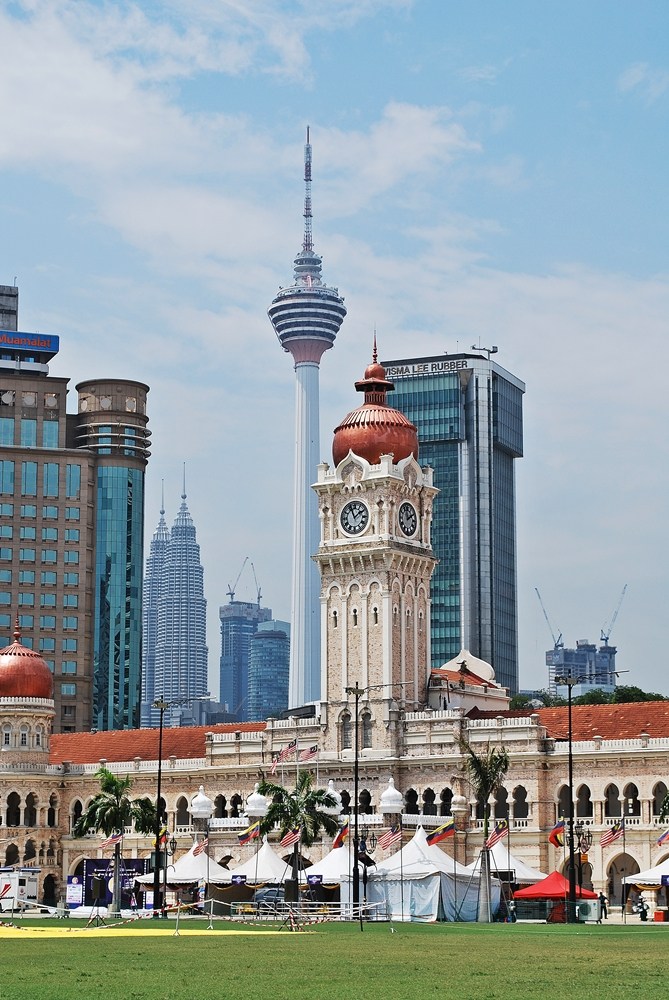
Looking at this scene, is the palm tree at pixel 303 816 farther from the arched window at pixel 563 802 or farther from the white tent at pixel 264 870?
the arched window at pixel 563 802

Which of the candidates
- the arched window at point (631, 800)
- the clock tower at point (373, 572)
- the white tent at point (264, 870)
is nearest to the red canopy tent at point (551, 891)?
the arched window at point (631, 800)

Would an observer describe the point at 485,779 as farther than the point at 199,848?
No

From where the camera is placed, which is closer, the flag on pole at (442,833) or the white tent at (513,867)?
the flag on pole at (442,833)

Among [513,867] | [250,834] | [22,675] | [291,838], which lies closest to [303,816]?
[291,838]

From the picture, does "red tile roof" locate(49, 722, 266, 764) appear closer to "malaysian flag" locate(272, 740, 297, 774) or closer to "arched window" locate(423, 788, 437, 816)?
"malaysian flag" locate(272, 740, 297, 774)

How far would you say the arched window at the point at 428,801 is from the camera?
351ft

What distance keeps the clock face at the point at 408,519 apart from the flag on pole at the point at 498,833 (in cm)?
2197

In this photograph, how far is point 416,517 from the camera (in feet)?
382

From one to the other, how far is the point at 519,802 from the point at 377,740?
10.9 m

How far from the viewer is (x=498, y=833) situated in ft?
301

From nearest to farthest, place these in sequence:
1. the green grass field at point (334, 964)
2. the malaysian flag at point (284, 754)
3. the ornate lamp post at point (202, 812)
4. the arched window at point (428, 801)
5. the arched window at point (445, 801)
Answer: the green grass field at point (334, 964), the arched window at point (445, 801), the arched window at point (428, 801), the ornate lamp post at point (202, 812), the malaysian flag at point (284, 754)

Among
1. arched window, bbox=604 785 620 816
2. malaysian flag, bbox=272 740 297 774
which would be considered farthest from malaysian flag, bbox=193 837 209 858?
arched window, bbox=604 785 620 816

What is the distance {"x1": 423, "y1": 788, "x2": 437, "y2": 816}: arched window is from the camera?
107 m

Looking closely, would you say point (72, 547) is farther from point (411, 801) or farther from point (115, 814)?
point (115, 814)
